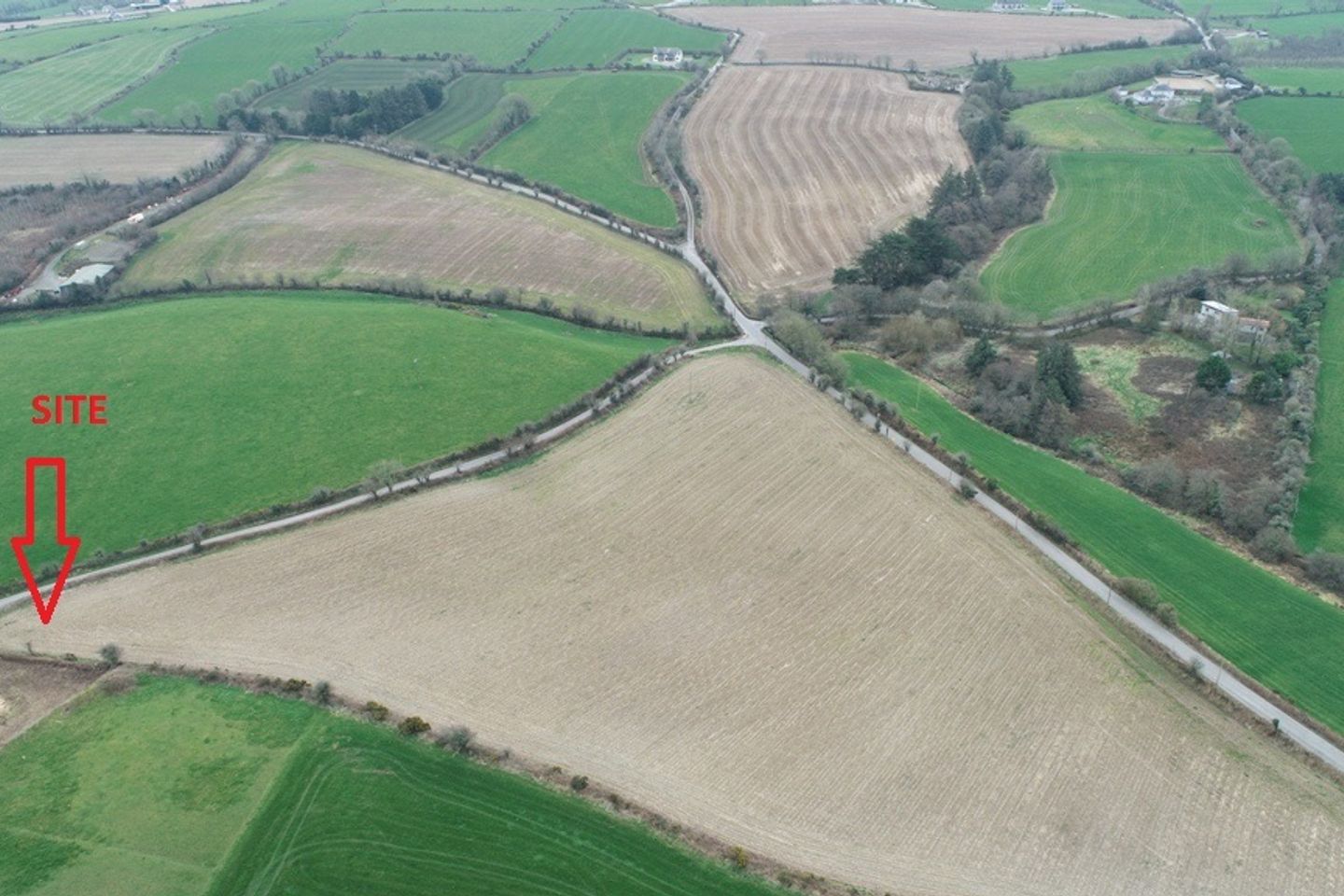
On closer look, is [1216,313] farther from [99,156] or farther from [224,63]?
[224,63]

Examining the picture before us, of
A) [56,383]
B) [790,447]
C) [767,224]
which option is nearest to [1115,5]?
[767,224]

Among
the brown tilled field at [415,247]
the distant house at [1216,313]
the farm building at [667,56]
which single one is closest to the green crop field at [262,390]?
the brown tilled field at [415,247]

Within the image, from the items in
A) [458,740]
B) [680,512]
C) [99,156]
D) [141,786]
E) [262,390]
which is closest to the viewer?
[141,786]

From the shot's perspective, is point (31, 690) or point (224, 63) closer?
point (31, 690)

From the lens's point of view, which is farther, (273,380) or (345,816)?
(273,380)

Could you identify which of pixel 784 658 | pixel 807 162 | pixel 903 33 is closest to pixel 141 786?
pixel 784 658

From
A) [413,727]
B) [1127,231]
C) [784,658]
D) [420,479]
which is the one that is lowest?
[784,658]

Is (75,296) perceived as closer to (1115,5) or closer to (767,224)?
(767,224)
